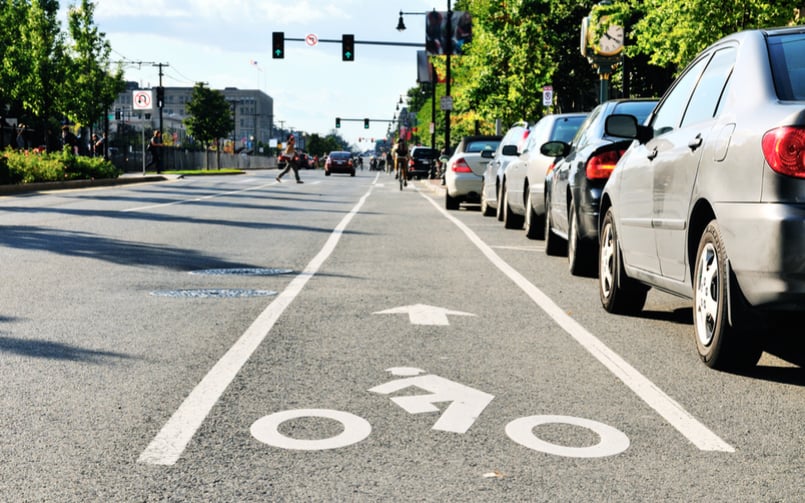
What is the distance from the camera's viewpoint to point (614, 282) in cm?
852

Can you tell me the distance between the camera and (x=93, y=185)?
127ft

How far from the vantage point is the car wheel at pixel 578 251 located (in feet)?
35.6

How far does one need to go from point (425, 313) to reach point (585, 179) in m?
2.81

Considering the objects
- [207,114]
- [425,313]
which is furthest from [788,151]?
[207,114]

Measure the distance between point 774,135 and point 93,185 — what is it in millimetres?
35462

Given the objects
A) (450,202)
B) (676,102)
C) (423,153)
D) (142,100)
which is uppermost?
(142,100)

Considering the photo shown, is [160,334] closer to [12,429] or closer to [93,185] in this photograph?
[12,429]

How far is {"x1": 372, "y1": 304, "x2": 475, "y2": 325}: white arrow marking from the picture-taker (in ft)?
26.6

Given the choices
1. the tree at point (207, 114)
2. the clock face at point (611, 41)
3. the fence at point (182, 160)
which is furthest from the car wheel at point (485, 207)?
the tree at point (207, 114)

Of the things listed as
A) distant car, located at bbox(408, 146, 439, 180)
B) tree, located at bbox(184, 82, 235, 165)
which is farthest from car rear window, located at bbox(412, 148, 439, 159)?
tree, located at bbox(184, 82, 235, 165)

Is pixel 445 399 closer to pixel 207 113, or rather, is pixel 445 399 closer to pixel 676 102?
pixel 676 102

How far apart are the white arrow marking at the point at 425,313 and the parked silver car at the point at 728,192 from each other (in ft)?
4.63

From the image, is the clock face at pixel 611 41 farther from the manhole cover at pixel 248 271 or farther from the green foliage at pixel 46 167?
the green foliage at pixel 46 167

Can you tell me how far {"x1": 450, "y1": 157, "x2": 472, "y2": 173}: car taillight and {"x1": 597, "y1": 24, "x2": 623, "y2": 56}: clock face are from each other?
3.96 metres
